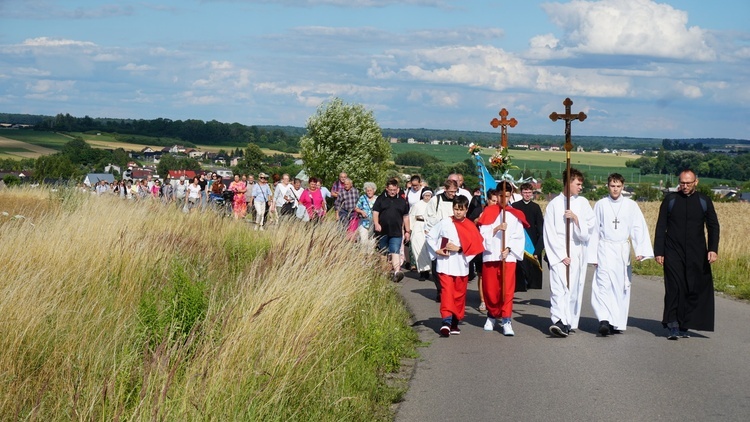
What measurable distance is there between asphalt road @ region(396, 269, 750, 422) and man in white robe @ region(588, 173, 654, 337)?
379mm

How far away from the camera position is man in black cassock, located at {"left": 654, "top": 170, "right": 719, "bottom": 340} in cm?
1272

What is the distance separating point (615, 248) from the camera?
13.5m

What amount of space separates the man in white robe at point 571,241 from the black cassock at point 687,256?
95 centimetres

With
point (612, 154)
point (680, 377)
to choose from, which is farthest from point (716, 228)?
point (612, 154)

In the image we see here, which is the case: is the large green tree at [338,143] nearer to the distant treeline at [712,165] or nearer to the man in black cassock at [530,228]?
the distant treeline at [712,165]

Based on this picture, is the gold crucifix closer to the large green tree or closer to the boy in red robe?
the boy in red robe

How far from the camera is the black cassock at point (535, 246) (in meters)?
16.9

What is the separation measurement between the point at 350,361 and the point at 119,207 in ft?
29.6

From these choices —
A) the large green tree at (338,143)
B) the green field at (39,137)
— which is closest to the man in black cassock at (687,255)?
the large green tree at (338,143)

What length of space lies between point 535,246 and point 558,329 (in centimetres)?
459

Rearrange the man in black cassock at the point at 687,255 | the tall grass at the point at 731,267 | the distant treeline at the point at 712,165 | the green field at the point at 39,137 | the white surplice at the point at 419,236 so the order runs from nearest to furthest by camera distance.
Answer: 1. the man in black cassock at the point at 687,255
2. the tall grass at the point at 731,267
3. the white surplice at the point at 419,236
4. the distant treeline at the point at 712,165
5. the green field at the point at 39,137

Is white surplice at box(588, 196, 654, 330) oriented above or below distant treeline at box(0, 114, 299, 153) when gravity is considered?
above

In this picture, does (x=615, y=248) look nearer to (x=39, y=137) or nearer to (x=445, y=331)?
(x=445, y=331)

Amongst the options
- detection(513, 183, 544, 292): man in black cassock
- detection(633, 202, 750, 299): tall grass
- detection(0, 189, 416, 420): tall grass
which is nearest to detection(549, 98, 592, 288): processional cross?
detection(0, 189, 416, 420): tall grass
